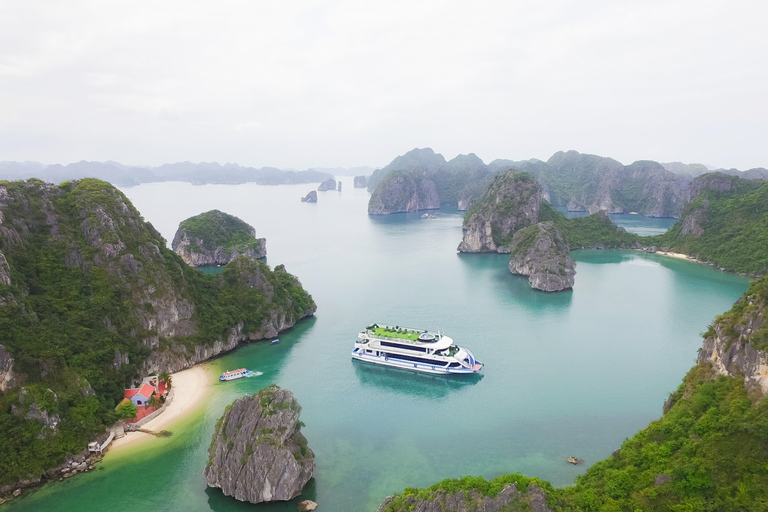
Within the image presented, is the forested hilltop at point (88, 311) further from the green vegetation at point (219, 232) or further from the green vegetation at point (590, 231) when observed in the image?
the green vegetation at point (590, 231)

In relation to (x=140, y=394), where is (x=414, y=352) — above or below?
above

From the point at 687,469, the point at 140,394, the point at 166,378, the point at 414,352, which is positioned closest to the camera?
the point at 687,469

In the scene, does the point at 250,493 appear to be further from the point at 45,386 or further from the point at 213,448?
the point at 45,386

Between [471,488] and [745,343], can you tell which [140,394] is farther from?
[745,343]

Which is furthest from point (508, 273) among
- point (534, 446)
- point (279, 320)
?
point (534, 446)

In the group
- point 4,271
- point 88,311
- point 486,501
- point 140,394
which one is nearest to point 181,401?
point 140,394
